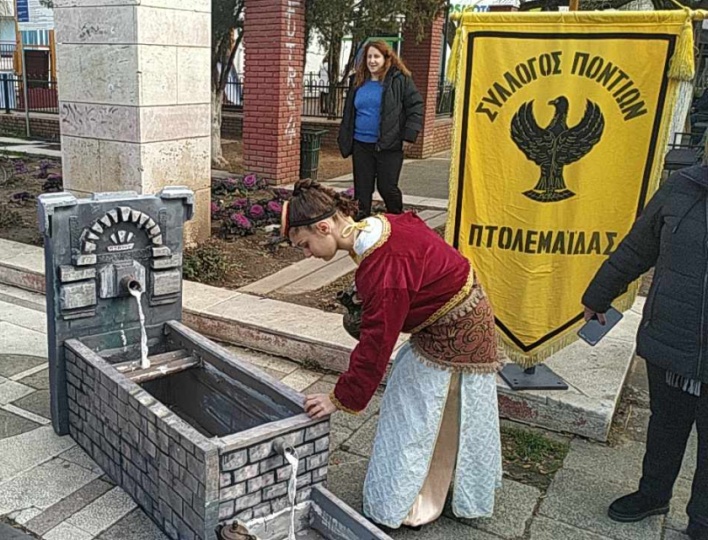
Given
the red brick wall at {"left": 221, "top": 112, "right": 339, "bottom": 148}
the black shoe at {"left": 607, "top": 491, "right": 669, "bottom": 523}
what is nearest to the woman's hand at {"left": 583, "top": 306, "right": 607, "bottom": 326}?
the black shoe at {"left": 607, "top": 491, "right": 669, "bottom": 523}

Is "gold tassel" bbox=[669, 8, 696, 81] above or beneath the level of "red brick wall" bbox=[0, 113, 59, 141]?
above

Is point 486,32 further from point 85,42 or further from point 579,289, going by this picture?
point 85,42

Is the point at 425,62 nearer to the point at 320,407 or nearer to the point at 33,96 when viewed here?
the point at 33,96

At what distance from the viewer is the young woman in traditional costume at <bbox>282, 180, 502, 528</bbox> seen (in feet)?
8.16

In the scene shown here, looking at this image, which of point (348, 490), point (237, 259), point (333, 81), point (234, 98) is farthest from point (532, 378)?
point (234, 98)

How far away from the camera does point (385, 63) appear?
6.53 metres

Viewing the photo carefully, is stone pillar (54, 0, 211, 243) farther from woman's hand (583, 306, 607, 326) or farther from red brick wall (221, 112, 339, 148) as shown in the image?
red brick wall (221, 112, 339, 148)

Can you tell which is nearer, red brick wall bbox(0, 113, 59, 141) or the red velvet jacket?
the red velvet jacket

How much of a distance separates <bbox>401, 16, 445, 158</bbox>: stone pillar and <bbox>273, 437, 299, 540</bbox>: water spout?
1124 centimetres

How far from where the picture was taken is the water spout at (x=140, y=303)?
338cm

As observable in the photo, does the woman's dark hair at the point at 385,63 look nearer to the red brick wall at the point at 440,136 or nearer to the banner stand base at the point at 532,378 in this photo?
the banner stand base at the point at 532,378

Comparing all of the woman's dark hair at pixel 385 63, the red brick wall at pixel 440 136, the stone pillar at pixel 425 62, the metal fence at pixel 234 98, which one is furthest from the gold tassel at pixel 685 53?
the metal fence at pixel 234 98

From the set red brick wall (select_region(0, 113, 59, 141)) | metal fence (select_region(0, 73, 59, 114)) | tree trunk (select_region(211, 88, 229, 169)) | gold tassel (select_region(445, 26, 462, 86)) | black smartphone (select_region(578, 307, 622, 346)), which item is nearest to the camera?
black smartphone (select_region(578, 307, 622, 346))

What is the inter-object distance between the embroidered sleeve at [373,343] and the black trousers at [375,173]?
4.24 meters
